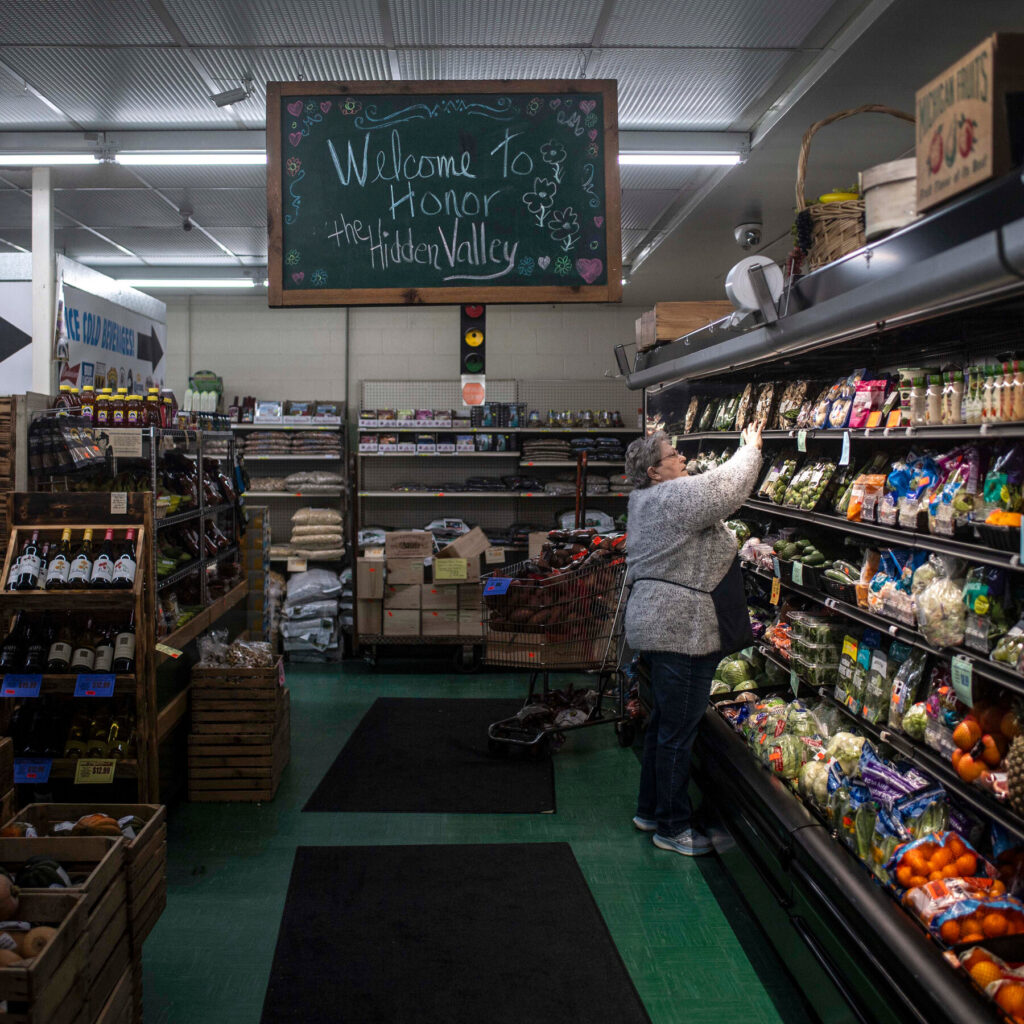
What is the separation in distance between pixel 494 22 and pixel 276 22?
3.13 feet

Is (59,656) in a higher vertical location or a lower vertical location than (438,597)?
higher

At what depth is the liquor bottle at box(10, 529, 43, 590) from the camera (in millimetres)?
3516

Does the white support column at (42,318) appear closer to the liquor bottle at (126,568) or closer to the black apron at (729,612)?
the liquor bottle at (126,568)

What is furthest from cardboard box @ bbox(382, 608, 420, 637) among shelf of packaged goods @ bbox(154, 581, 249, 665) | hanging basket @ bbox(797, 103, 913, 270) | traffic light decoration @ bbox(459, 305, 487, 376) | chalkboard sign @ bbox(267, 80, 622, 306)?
hanging basket @ bbox(797, 103, 913, 270)

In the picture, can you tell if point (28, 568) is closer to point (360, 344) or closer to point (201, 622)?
point (201, 622)

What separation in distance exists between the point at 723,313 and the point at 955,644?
9.24 feet

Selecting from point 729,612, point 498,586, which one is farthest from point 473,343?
point 729,612

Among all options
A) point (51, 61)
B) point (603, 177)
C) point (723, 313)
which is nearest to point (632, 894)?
point (603, 177)

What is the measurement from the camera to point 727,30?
3875 millimetres

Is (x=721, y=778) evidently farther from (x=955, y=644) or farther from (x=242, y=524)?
(x=242, y=524)

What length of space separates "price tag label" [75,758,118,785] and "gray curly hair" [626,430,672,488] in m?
2.46

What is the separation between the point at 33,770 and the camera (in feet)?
11.6

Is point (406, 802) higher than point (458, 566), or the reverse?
point (458, 566)

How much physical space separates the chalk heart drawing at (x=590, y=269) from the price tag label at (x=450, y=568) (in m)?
3.80
